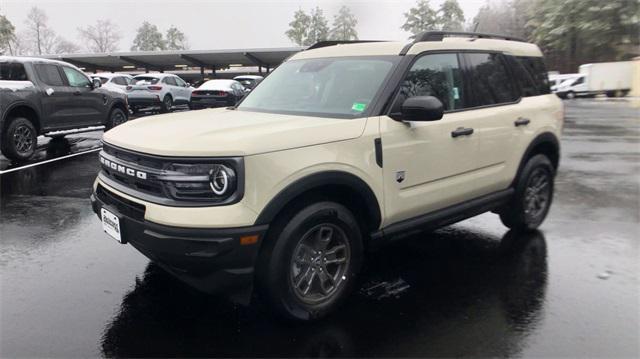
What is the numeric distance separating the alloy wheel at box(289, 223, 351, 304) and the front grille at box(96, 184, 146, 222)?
1.01 m

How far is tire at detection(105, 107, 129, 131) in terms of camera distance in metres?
12.2

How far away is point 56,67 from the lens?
10453mm

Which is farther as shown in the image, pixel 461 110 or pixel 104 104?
pixel 104 104

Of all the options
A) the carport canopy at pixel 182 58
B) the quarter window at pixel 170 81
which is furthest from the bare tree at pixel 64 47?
the quarter window at pixel 170 81

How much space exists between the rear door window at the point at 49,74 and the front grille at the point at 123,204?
759 centimetres

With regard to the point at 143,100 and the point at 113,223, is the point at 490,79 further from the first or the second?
the point at 143,100

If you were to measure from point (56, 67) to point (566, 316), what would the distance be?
10.4m

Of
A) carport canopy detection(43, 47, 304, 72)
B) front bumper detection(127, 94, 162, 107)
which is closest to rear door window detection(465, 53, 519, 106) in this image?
front bumper detection(127, 94, 162, 107)

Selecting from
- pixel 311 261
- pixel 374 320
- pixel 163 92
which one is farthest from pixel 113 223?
pixel 163 92

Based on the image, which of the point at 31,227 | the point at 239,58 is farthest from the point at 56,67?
the point at 239,58

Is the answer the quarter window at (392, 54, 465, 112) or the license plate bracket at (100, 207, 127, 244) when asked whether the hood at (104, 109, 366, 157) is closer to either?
the license plate bracket at (100, 207, 127, 244)

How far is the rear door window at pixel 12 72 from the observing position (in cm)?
953

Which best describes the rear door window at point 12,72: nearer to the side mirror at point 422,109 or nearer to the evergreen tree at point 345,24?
the side mirror at point 422,109

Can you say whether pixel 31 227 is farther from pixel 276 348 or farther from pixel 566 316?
pixel 566 316
